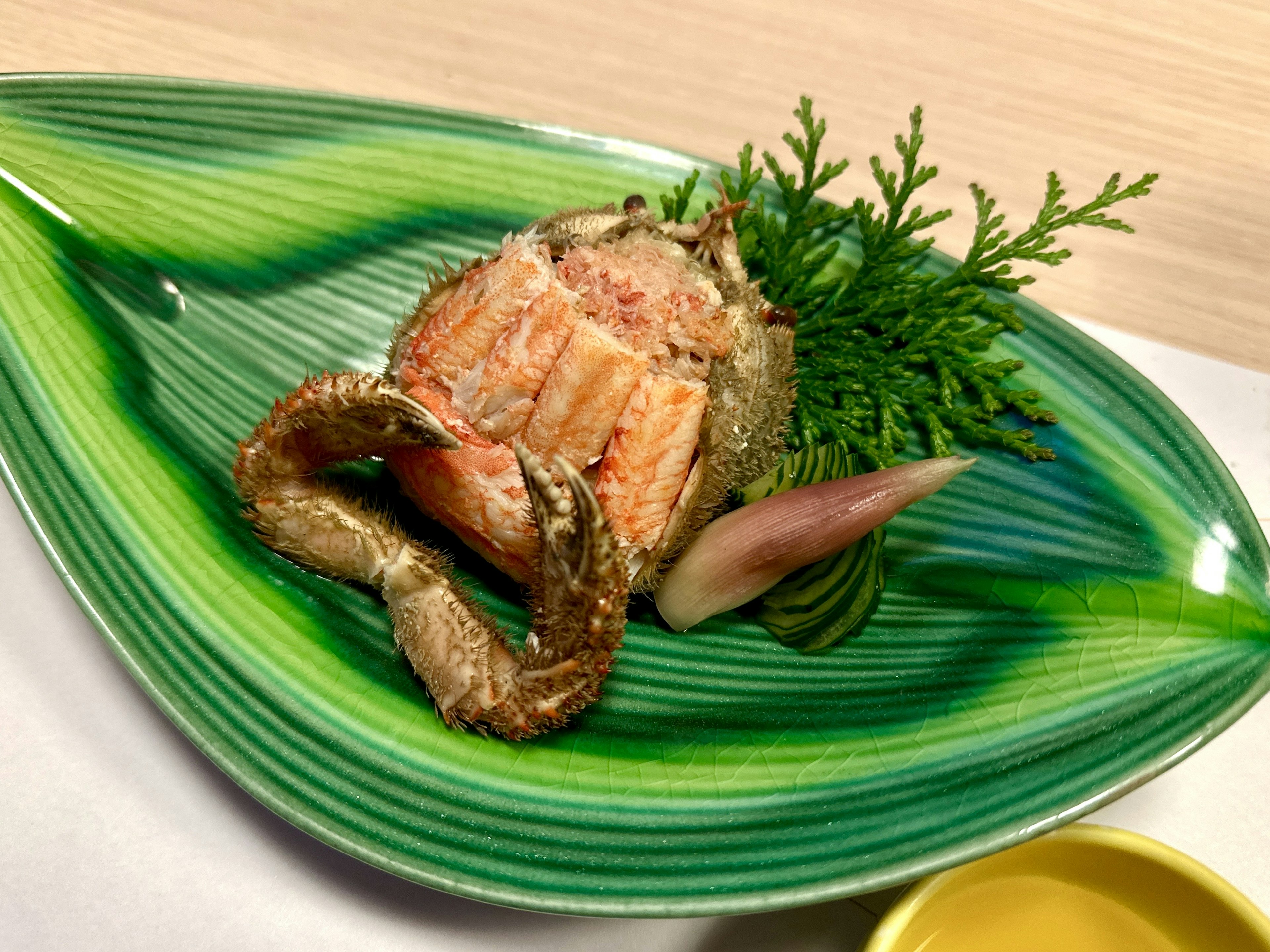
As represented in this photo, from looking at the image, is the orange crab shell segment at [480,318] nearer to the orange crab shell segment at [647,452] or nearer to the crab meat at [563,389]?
the crab meat at [563,389]

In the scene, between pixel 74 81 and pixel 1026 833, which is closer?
pixel 1026 833

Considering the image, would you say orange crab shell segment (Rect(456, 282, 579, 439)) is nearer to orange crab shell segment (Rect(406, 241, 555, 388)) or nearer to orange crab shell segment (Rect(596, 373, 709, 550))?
orange crab shell segment (Rect(406, 241, 555, 388))

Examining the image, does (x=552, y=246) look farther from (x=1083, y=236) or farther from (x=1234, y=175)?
(x=1234, y=175)

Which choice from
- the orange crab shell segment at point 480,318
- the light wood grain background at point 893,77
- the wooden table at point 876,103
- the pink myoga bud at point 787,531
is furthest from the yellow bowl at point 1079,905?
the light wood grain background at point 893,77

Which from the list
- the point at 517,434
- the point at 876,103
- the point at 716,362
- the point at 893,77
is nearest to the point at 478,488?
the point at 517,434

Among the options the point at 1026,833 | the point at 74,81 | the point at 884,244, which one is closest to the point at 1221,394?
the point at 884,244
